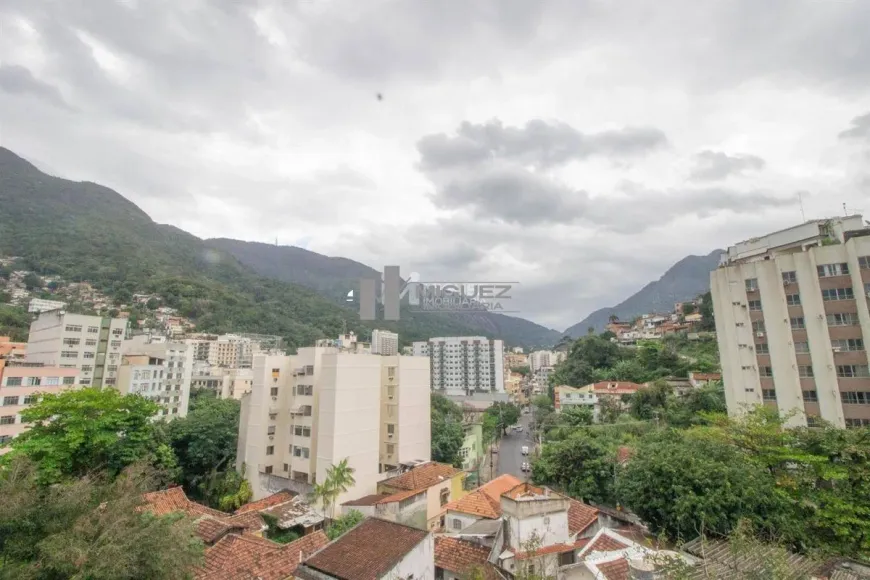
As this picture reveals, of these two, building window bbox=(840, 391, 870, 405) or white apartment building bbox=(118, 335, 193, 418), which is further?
white apartment building bbox=(118, 335, 193, 418)

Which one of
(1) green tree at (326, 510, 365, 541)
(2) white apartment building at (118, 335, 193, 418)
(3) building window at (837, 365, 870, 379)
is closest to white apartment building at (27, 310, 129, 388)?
(2) white apartment building at (118, 335, 193, 418)

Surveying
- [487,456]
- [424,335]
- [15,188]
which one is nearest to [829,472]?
[487,456]

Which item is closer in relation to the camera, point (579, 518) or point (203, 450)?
point (579, 518)

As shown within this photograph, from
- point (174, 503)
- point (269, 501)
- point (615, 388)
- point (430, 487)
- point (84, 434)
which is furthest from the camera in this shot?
point (615, 388)

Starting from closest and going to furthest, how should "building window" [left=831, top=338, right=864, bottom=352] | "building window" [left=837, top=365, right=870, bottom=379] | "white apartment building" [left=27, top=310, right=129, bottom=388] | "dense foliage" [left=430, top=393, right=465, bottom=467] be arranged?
→ 1. "building window" [left=837, top=365, right=870, bottom=379]
2. "building window" [left=831, top=338, right=864, bottom=352]
3. "dense foliage" [left=430, top=393, right=465, bottom=467]
4. "white apartment building" [left=27, top=310, right=129, bottom=388]

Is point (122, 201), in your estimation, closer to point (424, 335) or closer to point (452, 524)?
point (424, 335)

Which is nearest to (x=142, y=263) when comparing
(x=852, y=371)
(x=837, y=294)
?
Answer: (x=837, y=294)

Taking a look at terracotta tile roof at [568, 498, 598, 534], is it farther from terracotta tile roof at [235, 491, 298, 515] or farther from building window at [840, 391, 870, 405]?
building window at [840, 391, 870, 405]

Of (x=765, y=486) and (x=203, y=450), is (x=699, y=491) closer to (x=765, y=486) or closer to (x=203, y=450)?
(x=765, y=486)
